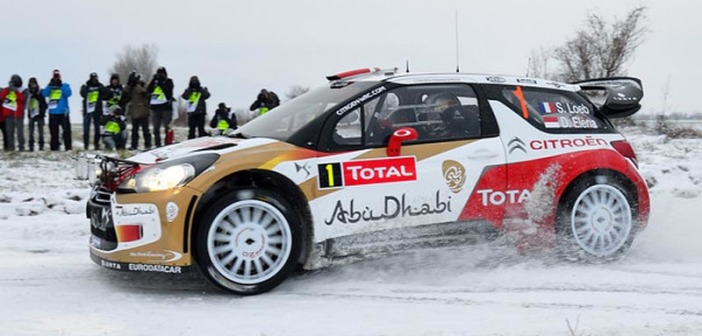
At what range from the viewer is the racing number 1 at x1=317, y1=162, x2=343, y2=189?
5863mm

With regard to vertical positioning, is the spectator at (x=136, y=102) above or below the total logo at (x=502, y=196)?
above

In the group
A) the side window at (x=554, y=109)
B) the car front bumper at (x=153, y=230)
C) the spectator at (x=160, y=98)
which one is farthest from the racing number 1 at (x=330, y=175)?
the spectator at (x=160, y=98)

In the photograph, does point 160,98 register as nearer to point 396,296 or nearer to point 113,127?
point 113,127

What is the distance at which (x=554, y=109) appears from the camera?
6.90 meters

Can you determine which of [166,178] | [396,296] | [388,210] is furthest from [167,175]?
[396,296]

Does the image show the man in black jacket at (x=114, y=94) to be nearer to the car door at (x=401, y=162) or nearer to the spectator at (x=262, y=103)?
the spectator at (x=262, y=103)

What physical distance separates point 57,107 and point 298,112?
11103 millimetres

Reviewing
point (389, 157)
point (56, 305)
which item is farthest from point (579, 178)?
point (56, 305)

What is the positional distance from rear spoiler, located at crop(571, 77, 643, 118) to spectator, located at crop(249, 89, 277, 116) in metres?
10.4

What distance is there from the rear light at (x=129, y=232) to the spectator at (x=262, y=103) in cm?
1162

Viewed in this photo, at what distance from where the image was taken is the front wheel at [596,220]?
6.66m

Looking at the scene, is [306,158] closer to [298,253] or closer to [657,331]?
[298,253]

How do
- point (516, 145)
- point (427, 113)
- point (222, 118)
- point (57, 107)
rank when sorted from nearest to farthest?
point (427, 113), point (516, 145), point (57, 107), point (222, 118)

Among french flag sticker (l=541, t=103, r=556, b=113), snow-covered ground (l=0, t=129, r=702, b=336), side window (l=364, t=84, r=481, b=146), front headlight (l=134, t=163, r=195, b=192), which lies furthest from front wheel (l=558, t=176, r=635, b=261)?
front headlight (l=134, t=163, r=195, b=192)
